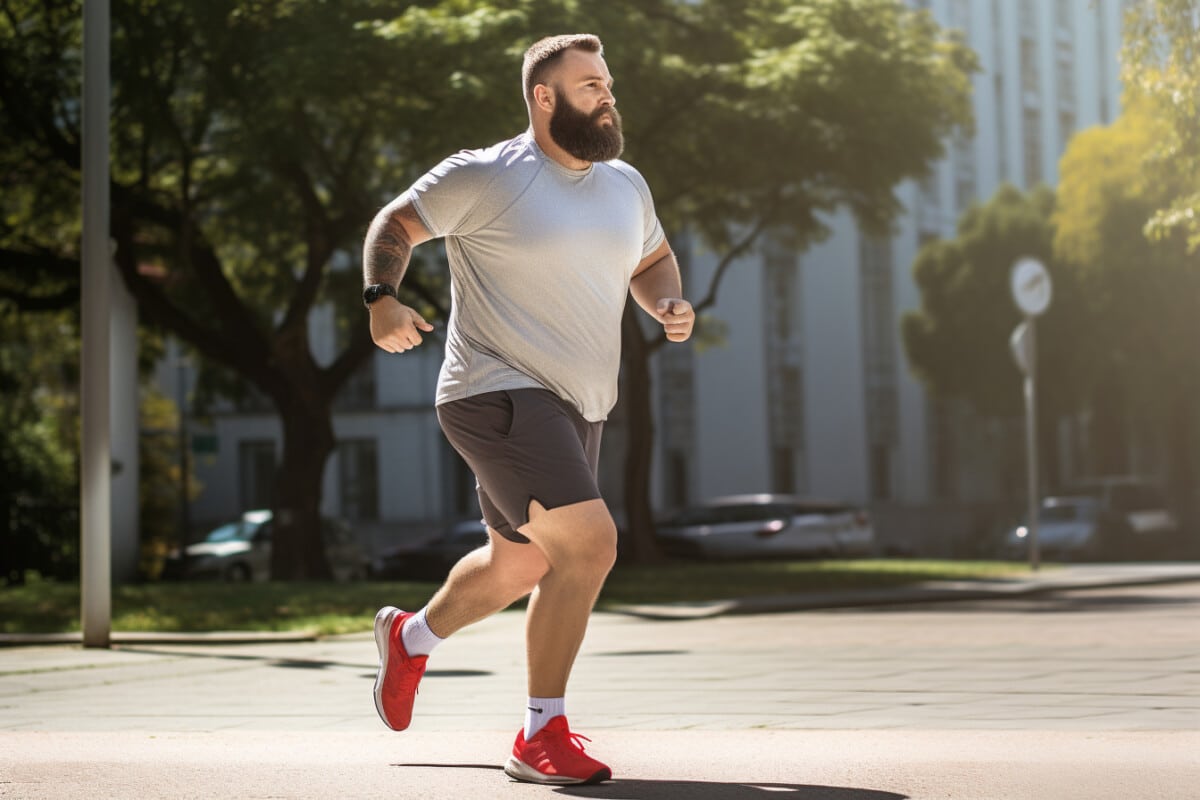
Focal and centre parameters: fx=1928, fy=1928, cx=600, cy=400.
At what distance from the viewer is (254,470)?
48.0m

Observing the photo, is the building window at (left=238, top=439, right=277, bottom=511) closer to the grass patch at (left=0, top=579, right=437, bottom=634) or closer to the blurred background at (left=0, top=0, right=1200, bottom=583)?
the blurred background at (left=0, top=0, right=1200, bottom=583)

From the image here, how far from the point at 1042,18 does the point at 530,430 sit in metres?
52.9

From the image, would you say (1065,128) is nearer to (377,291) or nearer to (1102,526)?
(1102,526)

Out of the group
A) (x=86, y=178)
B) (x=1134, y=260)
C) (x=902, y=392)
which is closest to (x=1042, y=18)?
(x=902, y=392)

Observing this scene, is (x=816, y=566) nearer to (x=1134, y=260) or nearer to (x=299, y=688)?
(x=1134, y=260)

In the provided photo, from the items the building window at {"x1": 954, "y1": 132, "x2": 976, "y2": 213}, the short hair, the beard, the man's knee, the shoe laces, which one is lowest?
the shoe laces

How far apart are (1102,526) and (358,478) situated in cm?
1946

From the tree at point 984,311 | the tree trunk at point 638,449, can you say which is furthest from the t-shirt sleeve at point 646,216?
the tree at point 984,311

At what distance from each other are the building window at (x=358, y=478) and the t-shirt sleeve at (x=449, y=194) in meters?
41.6

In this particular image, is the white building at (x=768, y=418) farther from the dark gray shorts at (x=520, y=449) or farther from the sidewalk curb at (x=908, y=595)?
the dark gray shorts at (x=520, y=449)

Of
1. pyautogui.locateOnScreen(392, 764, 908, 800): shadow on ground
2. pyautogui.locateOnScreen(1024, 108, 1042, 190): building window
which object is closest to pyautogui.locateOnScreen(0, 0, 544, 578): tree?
pyautogui.locateOnScreen(392, 764, 908, 800): shadow on ground

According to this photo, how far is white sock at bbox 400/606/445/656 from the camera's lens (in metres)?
5.33

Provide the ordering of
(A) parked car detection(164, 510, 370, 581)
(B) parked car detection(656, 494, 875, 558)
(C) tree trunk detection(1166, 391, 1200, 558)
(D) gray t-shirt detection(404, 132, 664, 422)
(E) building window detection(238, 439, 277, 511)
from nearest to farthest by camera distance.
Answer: (D) gray t-shirt detection(404, 132, 664, 422) < (A) parked car detection(164, 510, 370, 581) < (B) parked car detection(656, 494, 875, 558) < (C) tree trunk detection(1166, 391, 1200, 558) < (E) building window detection(238, 439, 277, 511)

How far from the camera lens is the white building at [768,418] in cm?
4497
